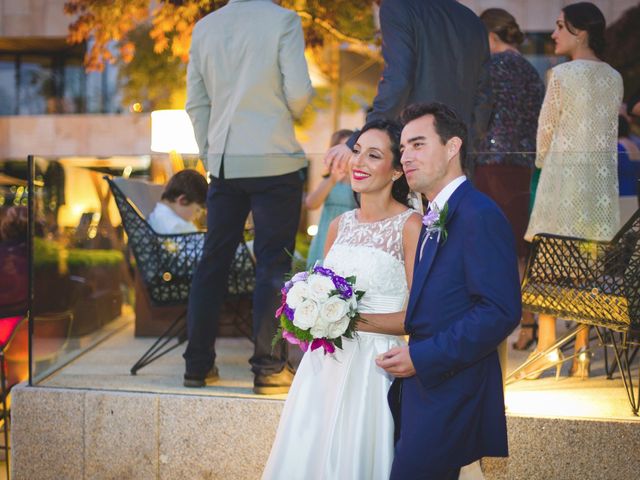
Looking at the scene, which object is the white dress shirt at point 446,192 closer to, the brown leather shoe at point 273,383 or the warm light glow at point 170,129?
the brown leather shoe at point 273,383

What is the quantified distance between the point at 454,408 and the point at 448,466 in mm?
171

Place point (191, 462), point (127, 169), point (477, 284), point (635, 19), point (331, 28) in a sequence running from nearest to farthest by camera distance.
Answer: point (477, 284) < point (191, 462) < point (127, 169) < point (331, 28) < point (635, 19)

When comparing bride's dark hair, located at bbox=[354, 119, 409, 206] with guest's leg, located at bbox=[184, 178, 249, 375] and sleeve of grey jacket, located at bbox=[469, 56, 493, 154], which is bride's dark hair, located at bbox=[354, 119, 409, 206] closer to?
sleeve of grey jacket, located at bbox=[469, 56, 493, 154]

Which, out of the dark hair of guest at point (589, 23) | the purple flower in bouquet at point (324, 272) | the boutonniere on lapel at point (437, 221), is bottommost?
the purple flower in bouquet at point (324, 272)

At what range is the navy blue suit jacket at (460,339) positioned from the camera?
228 centimetres

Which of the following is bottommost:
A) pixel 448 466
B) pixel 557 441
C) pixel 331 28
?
pixel 557 441

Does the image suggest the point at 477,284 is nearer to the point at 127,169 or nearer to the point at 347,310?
the point at 347,310

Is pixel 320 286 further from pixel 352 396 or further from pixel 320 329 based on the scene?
pixel 352 396

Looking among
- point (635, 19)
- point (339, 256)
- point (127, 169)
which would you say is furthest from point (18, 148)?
point (339, 256)

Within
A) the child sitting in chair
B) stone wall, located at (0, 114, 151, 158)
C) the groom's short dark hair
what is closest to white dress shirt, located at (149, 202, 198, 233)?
the child sitting in chair

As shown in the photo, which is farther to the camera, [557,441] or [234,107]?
[234,107]

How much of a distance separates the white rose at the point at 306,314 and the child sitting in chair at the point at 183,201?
5.27ft

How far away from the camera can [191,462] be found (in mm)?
3996

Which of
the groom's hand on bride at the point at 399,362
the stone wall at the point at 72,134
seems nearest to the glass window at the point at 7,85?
the stone wall at the point at 72,134
